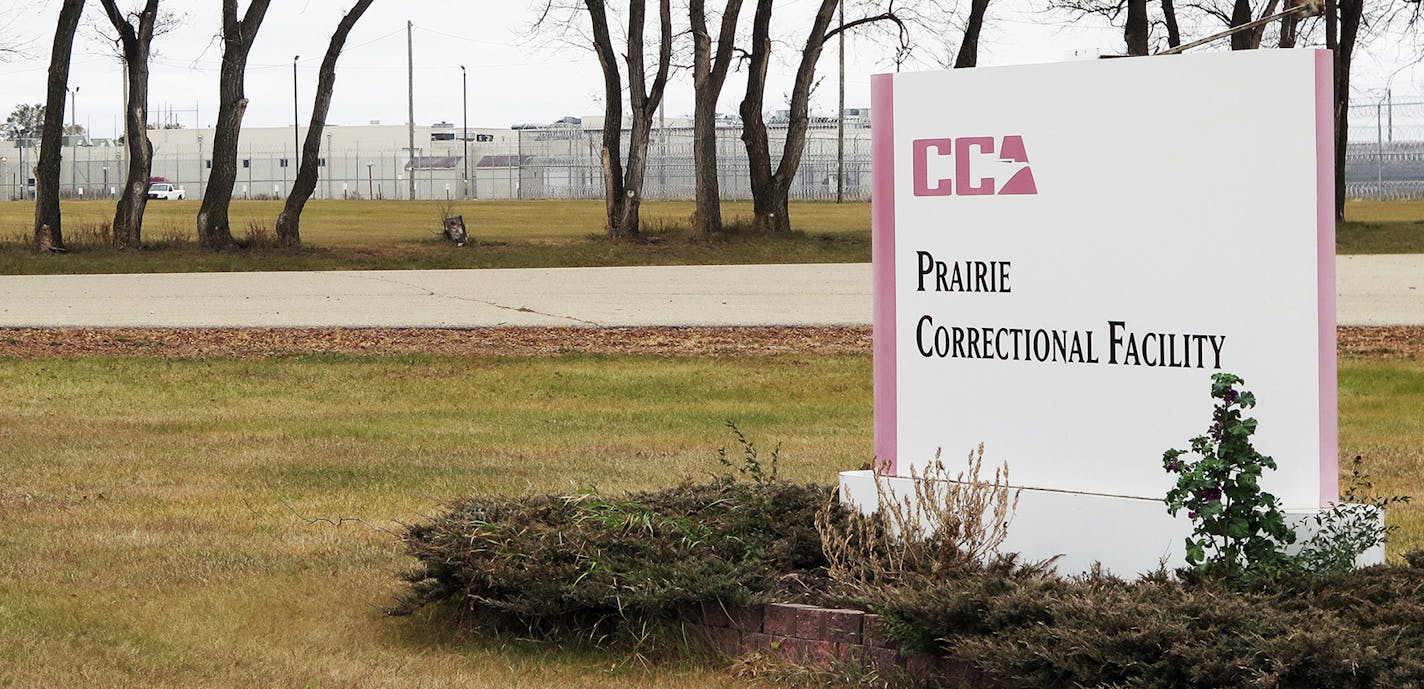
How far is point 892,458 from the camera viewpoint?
5.45 m

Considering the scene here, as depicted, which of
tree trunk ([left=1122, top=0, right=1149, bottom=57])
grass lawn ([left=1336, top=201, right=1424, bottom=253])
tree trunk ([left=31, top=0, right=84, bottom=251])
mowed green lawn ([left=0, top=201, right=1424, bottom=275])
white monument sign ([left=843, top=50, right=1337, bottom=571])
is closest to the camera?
white monument sign ([left=843, top=50, right=1337, bottom=571])

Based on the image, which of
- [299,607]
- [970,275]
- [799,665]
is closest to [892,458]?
[970,275]

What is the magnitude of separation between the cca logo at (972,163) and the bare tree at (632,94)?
927 inches

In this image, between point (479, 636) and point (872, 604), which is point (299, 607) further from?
point (872, 604)

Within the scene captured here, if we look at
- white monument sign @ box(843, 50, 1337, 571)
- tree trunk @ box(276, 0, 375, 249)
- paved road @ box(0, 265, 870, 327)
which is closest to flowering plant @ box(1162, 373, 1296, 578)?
white monument sign @ box(843, 50, 1337, 571)

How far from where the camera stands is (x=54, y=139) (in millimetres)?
26031

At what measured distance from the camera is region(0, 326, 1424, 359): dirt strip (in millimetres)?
14203

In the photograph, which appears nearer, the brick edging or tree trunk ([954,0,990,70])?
the brick edging

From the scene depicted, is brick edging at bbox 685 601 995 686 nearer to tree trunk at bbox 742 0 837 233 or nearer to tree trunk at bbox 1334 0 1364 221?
A: tree trunk at bbox 742 0 837 233

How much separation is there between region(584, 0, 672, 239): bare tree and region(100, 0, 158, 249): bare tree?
286 inches

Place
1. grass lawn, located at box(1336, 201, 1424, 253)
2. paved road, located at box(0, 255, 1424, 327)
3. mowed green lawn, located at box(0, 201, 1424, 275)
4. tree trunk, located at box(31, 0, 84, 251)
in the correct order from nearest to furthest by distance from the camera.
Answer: paved road, located at box(0, 255, 1424, 327)
mowed green lawn, located at box(0, 201, 1424, 275)
tree trunk, located at box(31, 0, 84, 251)
grass lawn, located at box(1336, 201, 1424, 253)

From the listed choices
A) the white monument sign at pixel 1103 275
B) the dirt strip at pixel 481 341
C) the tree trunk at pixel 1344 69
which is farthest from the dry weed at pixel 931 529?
the tree trunk at pixel 1344 69

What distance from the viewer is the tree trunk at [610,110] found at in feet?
95.2

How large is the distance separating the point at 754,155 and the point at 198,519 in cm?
2371
